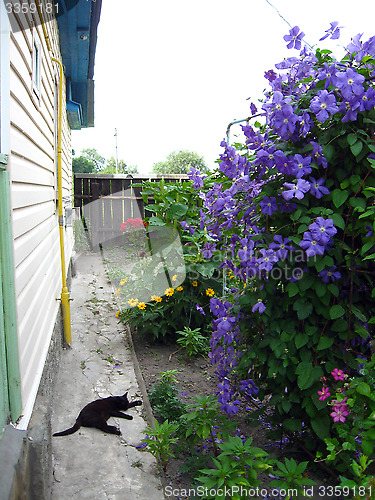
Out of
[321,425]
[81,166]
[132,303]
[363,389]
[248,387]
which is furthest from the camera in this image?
[81,166]

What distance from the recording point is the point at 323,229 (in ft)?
5.00

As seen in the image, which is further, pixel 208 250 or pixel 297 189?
pixel 208 250

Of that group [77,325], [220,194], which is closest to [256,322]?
[220,194]

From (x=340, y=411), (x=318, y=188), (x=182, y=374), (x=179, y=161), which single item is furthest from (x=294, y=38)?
(x=179, y=161)

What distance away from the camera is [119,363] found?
325cm

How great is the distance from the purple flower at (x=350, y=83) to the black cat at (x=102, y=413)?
2101 millimetres

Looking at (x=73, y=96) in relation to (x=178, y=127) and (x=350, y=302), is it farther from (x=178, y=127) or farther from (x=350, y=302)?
(x=178, y=127)

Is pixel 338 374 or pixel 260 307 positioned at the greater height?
pixel 260 307

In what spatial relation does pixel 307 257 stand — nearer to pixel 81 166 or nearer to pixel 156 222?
pixel 156 222

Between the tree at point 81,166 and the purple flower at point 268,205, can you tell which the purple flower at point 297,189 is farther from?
the tree at point 81,166

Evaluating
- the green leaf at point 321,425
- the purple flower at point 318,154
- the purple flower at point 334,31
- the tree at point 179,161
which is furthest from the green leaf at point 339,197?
the tree at point 179,161

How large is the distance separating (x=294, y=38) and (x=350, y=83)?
1.28 feet

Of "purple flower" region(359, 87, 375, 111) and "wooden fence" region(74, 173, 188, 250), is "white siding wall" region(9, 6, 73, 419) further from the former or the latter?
"wooden fence" region(74, 173, 188, 250)

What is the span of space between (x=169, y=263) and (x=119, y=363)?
1.06 metres
